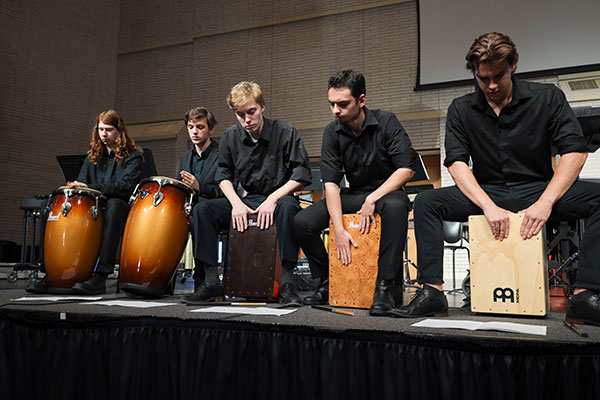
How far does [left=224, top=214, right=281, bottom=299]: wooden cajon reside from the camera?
8.20ft

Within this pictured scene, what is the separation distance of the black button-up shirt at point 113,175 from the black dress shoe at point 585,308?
8.53ft

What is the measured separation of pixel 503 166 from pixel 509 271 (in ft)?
1.52

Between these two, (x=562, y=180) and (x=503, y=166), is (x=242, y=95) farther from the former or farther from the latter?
(x=562, y=180)

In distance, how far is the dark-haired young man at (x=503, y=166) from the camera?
1.83m

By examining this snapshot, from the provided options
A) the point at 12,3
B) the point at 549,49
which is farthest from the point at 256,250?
the point at 12,3

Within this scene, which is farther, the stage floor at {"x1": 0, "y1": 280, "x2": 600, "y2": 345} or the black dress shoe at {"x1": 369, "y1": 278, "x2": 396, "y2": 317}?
the black dress shoe at {"x1": 369, "y1": 278, "x2": 396, "y2": 317}

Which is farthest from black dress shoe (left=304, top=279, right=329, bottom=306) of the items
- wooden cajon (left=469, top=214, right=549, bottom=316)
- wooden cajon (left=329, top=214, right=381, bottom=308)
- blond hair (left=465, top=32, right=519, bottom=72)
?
blond hair (left=465, top=32, right=519, bottom=72)

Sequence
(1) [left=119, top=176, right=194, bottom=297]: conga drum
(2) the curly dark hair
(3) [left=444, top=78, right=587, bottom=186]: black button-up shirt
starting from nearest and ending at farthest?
(3) [left=444, top=78, right=587, bottom=186]: black button-up shirt, (1) [left=119, top=176, right=194, bottom=297]: conga drum, (2) the curly dark hair

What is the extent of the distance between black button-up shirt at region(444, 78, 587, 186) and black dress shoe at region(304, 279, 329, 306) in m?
0.90

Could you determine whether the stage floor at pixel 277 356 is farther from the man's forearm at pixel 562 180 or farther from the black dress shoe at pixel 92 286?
the black dress shoe at pixel 92 286

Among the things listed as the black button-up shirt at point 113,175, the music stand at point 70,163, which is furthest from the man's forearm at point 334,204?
the music stand at point 70,163

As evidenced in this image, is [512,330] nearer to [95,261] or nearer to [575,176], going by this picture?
[575,176]

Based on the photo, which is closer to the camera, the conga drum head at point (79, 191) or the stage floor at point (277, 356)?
the stage floor at point (277, 356)

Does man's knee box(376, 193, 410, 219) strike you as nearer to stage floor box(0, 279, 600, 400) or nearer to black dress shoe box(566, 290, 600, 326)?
stage floor box(0, 279, 600, 400)
